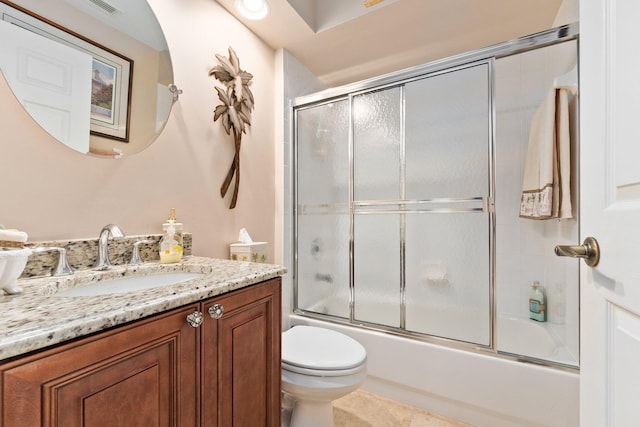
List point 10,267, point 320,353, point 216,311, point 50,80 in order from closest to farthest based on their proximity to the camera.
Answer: point 10,267 → point 216,311 → point 50,80 → point 320,353

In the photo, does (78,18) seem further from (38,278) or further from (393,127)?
(393,127)

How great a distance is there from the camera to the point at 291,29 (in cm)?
185

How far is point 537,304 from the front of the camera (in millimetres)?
1851

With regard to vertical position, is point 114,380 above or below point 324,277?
above

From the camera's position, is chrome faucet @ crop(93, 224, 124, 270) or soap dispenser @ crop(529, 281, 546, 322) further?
soap dispenser @ crop(529, 281, 546, 322)

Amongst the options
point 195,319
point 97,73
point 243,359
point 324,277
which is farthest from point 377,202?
point 97,73

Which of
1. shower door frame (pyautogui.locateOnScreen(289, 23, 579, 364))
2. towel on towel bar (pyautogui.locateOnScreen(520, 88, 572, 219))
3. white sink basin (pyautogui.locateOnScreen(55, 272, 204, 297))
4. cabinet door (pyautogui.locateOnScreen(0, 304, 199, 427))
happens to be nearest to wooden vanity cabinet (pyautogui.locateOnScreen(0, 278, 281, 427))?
cabinet door (pyautogui.locateOnScreen(0, 304, 199, 427))

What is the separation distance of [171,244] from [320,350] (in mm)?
844

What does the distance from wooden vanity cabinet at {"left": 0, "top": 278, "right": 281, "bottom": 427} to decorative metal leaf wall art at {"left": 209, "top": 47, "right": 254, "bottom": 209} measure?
2.87 ft

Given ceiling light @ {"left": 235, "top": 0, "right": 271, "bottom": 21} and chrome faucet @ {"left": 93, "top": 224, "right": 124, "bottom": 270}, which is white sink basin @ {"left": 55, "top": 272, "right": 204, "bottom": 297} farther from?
ceiling light @ {"left": 235, "top": 0, "right": 271, "bottom": 21}

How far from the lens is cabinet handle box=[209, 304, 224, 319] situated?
2.48 feet

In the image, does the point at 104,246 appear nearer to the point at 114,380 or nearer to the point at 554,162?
the point at 114,380
